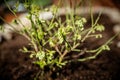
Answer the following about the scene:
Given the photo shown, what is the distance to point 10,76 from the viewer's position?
2.11 meters

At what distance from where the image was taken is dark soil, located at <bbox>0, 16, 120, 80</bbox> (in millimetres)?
2035

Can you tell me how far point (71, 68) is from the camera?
2.10 m

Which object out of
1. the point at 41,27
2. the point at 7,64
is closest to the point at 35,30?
the point at 41,27

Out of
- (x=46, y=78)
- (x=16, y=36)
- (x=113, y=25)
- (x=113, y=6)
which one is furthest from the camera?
(x=113, y=6)

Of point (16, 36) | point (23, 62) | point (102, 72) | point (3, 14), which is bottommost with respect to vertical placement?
point (102, 72)

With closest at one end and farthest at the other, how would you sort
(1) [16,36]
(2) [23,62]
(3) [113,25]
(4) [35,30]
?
(4) [35,30], (2) [23,62], (1) [16,36], (3) [113,25]

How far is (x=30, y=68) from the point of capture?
2.14 m

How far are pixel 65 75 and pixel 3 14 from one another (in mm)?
1771

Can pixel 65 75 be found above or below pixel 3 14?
below

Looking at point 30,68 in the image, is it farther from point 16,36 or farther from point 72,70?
point 16,36

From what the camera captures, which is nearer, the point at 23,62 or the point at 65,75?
the point at 65,75

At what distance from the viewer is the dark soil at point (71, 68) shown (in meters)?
2.04

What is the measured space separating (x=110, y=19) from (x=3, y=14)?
1296 millimetres

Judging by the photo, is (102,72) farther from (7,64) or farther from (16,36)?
(16,36)
